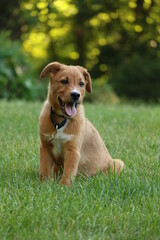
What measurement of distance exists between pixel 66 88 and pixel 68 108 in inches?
8.0

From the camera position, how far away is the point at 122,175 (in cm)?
462

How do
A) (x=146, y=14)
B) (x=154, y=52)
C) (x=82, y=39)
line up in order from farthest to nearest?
(x=82, y=39), (x=146, y=14), (x=154, y=52)

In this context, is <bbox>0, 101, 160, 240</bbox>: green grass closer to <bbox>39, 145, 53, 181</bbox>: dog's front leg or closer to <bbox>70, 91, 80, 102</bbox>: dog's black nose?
<bbox>39, 145, 53, 181</bbox>: dog's front leg

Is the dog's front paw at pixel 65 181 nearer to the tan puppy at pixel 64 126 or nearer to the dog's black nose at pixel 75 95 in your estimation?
the tan puppy at pixel 64 126

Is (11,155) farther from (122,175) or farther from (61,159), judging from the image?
(122,175)

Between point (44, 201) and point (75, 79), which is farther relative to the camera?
point (75, 79)

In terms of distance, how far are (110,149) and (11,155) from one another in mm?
1356

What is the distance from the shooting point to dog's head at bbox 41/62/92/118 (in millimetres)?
4656

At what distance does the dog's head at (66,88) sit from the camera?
4656 mm

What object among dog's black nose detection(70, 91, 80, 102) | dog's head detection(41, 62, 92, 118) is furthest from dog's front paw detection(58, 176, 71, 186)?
dog's black nose detection(70, 91, 80, 102)

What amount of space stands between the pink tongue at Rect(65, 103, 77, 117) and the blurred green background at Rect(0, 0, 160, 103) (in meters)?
11.1

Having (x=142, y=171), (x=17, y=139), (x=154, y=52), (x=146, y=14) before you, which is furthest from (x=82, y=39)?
(x=142, y=171)

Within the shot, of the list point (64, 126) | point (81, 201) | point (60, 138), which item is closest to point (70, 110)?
point (64, 126)

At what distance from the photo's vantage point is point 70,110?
4.77 m
